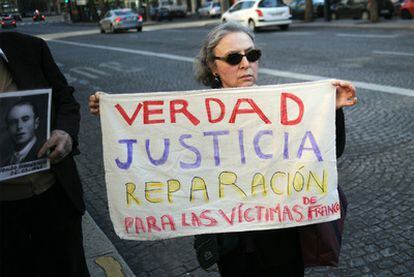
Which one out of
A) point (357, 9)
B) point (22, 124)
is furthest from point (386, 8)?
point (22, 124)

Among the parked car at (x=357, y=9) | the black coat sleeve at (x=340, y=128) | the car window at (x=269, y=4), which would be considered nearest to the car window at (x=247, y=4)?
the car window at (x=269, y=4)

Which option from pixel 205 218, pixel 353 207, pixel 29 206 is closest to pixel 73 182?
pixel 29 206

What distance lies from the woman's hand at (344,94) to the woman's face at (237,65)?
1.13ft

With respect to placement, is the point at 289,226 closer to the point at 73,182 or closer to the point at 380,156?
the point at 73,182

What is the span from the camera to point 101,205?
13.5 feet

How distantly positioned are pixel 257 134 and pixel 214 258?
0.51m

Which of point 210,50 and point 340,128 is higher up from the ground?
point 210,50

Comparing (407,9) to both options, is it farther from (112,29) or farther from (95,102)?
(95,102)

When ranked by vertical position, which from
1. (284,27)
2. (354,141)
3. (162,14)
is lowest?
(354,141)

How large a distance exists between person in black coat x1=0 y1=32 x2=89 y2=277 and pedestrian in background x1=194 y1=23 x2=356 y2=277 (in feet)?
2.00

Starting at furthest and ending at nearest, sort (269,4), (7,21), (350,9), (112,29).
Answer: (112,29)
(350,9)
(269,4)
(7,21)

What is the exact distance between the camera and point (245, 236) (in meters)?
1.92

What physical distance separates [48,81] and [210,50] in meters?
0.73

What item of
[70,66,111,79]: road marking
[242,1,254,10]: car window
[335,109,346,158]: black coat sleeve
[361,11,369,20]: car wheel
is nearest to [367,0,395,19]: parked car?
[361,11,369,20]: car wheel
